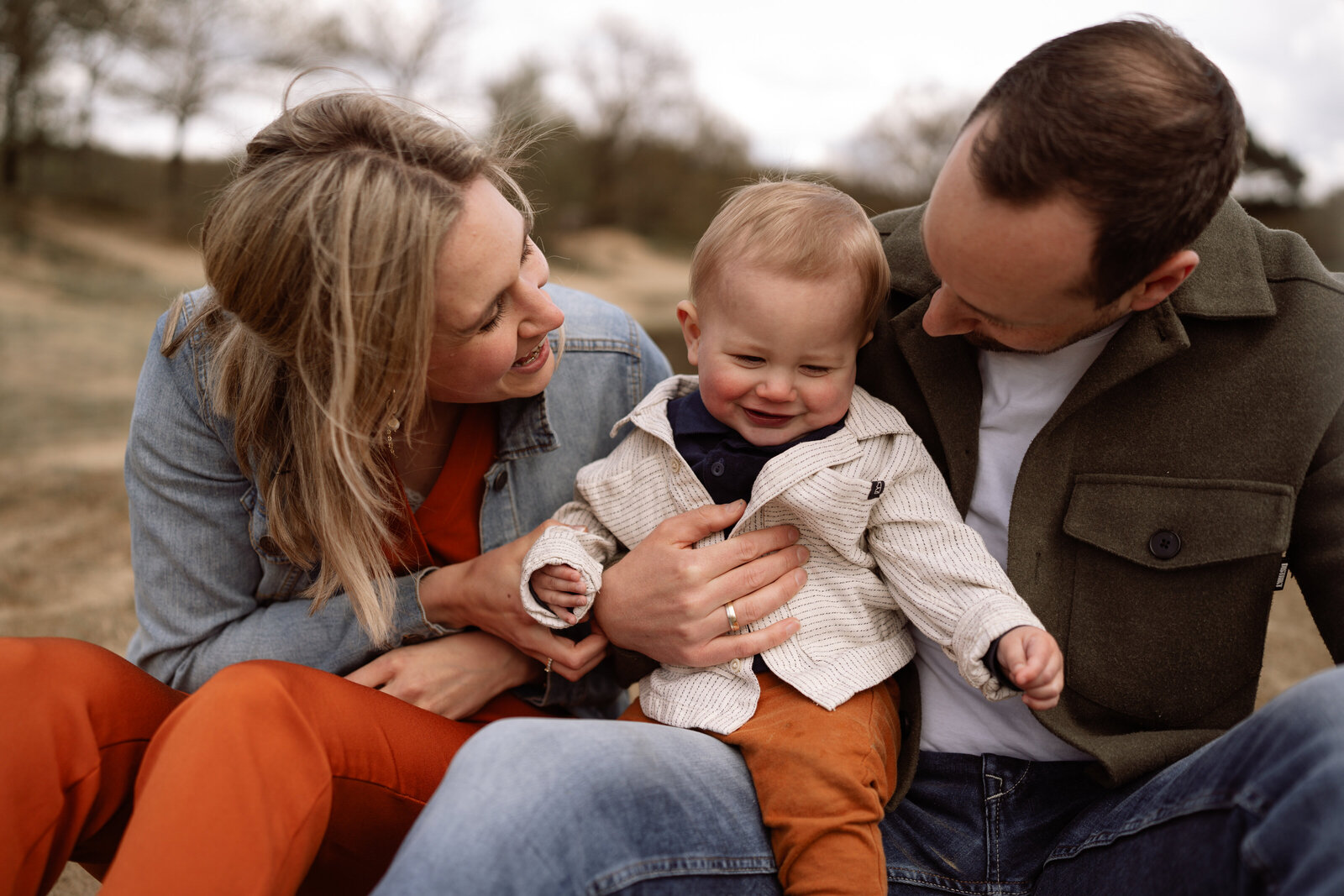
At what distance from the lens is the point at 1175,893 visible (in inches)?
49.5

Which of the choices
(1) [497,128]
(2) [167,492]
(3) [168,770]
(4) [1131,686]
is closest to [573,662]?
(3) [168,770]

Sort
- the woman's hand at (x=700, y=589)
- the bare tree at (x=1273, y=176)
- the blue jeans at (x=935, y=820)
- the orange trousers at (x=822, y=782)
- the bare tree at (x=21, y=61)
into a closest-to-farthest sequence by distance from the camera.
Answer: the blue jeans at (x=935, y=820)
the orange trousers at (x=822, y=782)
the woman's hand at (x=700, y=589)
the bare tree at (x=1273, y=176)
the bare tree at (x=21, y=61)

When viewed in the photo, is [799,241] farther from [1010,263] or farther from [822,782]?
A: [822,782]

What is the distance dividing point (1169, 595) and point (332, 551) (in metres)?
Result: 1.42

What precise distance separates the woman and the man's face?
54 cm

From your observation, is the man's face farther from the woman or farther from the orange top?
the orange top

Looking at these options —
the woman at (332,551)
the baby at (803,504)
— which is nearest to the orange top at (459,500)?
the woman at (332,551)

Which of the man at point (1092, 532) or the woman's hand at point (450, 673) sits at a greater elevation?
the man at point (1092, 532)

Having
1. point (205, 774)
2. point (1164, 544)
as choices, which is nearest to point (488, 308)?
point (205, 774)

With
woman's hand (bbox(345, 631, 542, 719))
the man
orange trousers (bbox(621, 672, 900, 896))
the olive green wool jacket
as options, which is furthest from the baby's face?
woman's hand (bbox(345, 631, 542, 719))

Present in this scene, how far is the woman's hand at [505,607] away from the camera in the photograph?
68.0 inches

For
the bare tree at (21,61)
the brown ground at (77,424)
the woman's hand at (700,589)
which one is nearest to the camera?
the woman's hand at (700,589)

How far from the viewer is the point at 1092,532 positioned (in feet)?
5.09

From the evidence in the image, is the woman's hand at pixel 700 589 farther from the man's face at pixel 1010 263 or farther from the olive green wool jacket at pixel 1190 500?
the man's face at pixel 1010 263
